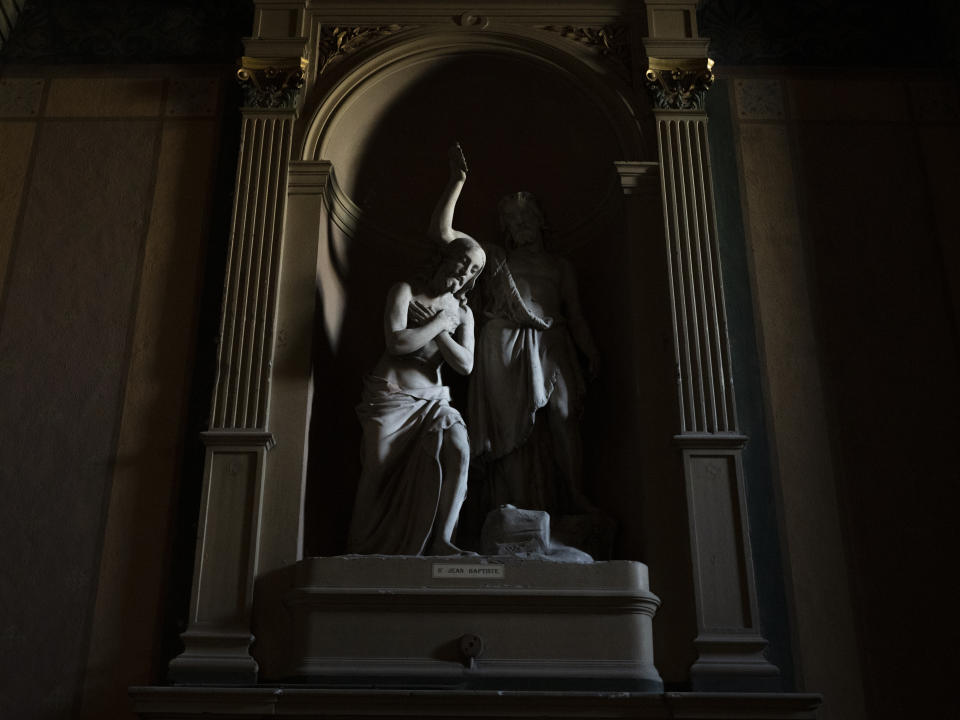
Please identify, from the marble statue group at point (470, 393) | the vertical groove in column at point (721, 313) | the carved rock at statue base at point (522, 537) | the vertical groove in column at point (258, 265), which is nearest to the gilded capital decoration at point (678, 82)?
the vertical groove in column at point (721, 313)

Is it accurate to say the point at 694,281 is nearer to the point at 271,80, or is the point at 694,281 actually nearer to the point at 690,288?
the point at 690,288

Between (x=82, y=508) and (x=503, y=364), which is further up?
(x=503, y=364)

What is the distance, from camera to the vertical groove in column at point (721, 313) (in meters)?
5.34

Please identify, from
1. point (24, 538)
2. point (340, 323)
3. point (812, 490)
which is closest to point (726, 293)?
point (812, 490)

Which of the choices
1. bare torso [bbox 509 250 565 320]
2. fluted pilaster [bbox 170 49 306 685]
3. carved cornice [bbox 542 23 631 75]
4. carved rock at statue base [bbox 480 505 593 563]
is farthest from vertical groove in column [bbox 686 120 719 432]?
fluted pilaster [bbox 170 49 306 685]

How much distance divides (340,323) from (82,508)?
5.49 ft

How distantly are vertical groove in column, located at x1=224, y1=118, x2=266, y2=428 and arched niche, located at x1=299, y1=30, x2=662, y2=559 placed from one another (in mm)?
269

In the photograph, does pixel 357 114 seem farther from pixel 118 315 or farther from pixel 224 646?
pixel 224 646

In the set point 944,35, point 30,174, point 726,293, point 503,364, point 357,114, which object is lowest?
point 503,364

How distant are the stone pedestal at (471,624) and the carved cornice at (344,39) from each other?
2.97 meters

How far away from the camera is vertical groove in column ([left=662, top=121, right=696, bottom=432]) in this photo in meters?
5.34

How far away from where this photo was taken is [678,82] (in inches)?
240

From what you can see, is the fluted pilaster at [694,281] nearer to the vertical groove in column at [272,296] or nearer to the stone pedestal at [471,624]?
the stone pedestal at [471,624]

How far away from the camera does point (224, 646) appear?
4.92 meters
